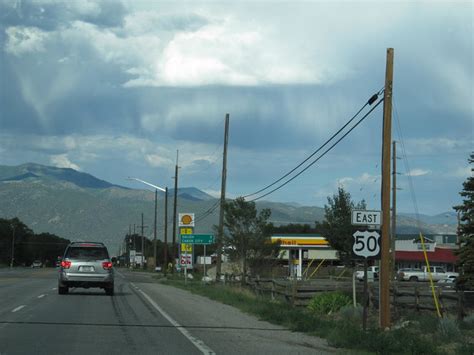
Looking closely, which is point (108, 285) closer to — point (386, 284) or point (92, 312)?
point (92, 312)

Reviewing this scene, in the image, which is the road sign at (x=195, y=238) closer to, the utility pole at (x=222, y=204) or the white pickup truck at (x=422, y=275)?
the utility pole at (x=222, y=204)

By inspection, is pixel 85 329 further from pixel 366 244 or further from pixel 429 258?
pixel 429 258

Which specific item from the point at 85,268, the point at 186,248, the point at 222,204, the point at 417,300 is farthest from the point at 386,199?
the point at 186,248

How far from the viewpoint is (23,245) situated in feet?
518

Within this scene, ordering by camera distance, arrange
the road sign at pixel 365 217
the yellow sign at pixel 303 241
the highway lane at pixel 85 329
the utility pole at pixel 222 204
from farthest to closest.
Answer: the yellow sign at pixel 303 241 → the utility pole at pixel 222 204 → the road sign at pixel 365 217 → the highway lane at pixel 85 329

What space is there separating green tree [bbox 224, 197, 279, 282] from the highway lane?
30.4 metres

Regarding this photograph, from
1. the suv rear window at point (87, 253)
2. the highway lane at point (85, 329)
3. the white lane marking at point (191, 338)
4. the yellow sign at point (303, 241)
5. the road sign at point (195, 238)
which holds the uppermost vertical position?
the yellow sign at point (303, 241)

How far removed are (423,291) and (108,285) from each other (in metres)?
11.7

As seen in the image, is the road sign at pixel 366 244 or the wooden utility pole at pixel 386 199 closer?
the road sign at pixel 366 244

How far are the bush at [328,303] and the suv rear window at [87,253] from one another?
8119 millimetres

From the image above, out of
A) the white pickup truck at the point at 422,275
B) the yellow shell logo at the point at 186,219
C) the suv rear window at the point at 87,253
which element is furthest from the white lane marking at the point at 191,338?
the white pickup truck at the point at 422,275

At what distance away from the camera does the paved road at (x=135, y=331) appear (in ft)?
42.6

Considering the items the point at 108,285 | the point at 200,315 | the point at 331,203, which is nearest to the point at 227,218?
the point at 331,203

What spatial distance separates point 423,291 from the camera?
26.0 meters
